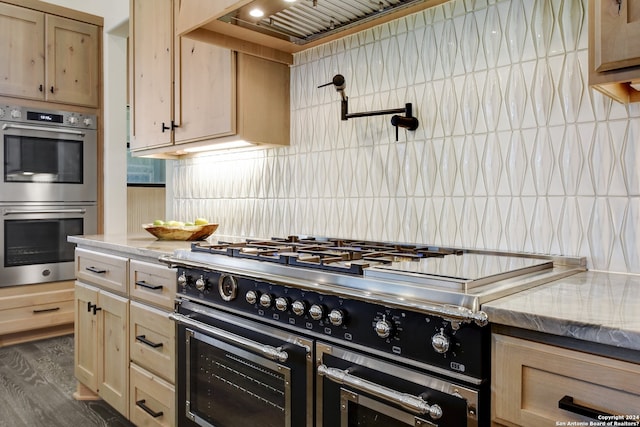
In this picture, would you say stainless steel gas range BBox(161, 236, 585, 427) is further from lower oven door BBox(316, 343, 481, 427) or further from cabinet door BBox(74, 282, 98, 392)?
cabinet door BBox(74, 282, 98, 392)

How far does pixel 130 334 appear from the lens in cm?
212

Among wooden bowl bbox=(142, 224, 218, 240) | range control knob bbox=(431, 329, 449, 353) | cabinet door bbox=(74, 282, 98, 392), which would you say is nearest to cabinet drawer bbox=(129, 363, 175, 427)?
cabinet door bbox=(74, 282, 98, 392)

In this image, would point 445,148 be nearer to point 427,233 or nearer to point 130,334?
point 427,233

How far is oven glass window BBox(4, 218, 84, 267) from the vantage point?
3.49 meters

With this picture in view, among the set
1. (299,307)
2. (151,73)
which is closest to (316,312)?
(299,307)

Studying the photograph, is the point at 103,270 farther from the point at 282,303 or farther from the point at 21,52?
the point at 21,52

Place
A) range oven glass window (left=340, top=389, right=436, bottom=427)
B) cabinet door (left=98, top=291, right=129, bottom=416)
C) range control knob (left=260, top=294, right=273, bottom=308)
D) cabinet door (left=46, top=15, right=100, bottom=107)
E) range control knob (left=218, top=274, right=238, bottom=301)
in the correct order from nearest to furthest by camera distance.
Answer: range oven glass window (left=340, top=389, right=436, bottom=427), range control knob (left=260, top=294, right=273, bottom=308), range control knob (left=218, top=274, right=238, bottom=301), cabinet door (left=98, top=291, right=129, bottom=416), cabinet door (left=46, top=15, right=100, bottom=107)

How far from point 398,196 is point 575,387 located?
115 centimetres

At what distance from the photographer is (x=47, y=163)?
12.0 ft

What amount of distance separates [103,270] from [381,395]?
5.55ft

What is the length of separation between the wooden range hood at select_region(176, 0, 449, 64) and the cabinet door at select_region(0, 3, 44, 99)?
2.21 meters

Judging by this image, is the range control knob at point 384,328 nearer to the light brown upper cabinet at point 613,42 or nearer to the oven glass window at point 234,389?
the oven glass window at point 234,389

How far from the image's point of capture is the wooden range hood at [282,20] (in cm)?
175

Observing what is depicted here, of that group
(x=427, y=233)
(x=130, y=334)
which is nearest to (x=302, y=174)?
(x=427, y=233)
